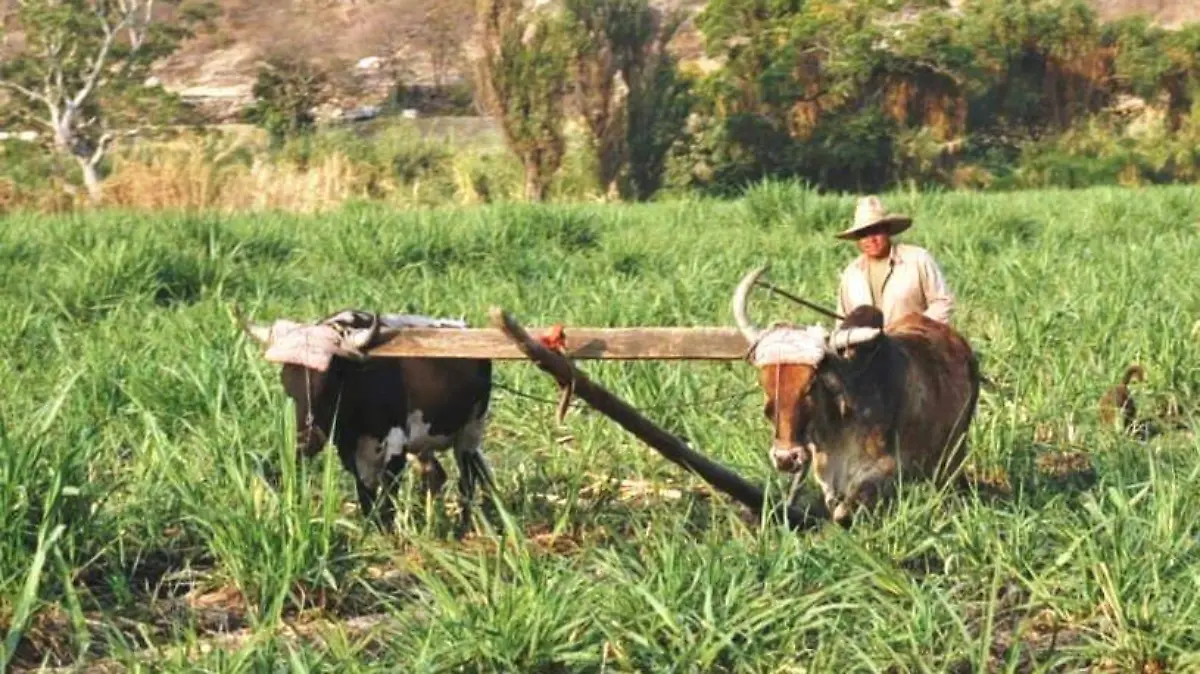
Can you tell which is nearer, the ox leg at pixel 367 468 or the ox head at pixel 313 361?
the ox head at pixel 313 361

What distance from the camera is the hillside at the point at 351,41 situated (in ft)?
164

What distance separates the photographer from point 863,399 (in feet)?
15.8

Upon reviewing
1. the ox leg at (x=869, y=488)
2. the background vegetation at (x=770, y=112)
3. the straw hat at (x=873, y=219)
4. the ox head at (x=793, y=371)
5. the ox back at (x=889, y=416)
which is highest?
the straw hat at (x=873, y=219)

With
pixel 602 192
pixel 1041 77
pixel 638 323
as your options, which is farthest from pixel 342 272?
pixel 1041 77

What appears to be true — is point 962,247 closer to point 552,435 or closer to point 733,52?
point 552,435

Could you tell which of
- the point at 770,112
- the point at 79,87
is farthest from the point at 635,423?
the point at 79,87

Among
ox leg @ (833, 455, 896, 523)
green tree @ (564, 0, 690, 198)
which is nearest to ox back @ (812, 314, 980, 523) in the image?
ox leg @ (833, 455, 896, 523)

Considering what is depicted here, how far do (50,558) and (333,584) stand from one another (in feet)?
2.21

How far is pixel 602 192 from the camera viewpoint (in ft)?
79.8

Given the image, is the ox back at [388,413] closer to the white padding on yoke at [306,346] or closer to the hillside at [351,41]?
the white padding on yoke at [306,346]

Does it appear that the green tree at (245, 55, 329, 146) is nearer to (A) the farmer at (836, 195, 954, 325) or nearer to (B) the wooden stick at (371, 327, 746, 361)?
(A) the farmer at (836, 195, 954, 325)

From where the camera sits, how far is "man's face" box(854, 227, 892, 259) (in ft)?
18.5

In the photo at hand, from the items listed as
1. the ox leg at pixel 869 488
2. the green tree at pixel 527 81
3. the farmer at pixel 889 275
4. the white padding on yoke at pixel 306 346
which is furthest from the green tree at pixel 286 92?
the ox leg at pixel 869 488

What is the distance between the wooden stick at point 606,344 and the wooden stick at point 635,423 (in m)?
0.09
